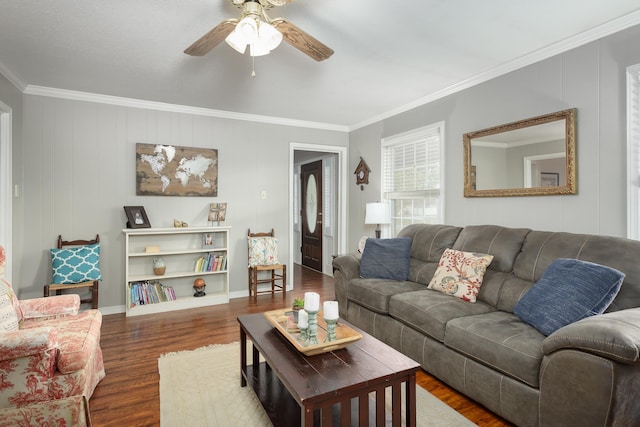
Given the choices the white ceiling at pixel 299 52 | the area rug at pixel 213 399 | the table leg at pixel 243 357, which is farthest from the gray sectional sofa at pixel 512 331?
the white ceiling at pixel 299 52

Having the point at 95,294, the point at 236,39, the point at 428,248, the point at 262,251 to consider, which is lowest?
the point at 95,294

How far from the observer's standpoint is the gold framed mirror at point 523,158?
8.73 ft

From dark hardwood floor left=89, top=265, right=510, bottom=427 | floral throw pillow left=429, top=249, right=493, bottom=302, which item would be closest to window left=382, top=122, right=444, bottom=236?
floral throw pillow left=429, top=249, right=493, bottom=302

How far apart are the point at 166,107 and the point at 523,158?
394 centimetres

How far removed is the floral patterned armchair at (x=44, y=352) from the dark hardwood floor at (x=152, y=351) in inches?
7.0

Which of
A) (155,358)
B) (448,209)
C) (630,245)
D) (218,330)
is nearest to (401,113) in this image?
(448,209)

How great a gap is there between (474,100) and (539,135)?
2.56ft

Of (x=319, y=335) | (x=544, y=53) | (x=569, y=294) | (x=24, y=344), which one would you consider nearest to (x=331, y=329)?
(x=319, y=335)

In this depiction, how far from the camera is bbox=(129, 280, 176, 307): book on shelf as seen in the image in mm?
3926

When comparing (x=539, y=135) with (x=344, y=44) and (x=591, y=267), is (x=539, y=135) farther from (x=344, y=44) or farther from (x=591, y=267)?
(x=344, y=44)

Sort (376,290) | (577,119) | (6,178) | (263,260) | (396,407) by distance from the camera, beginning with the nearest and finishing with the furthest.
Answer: (396,407) → (577,119) → (376,290) → (6,178) → (263,260)

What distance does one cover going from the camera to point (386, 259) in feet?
11.2

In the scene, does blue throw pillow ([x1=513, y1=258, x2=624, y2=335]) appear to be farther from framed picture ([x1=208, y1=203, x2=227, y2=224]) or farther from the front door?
the front door

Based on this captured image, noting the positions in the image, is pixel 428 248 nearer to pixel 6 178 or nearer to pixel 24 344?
pixel 24 344
